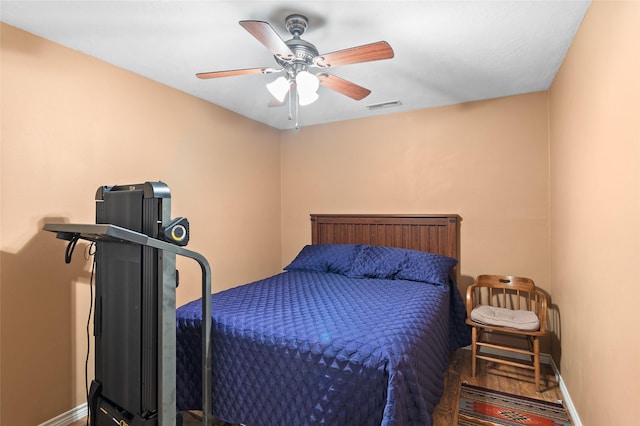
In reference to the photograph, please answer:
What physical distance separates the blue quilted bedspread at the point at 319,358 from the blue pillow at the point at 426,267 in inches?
16.6

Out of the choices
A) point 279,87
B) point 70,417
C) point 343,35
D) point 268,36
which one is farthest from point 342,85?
point 70,417

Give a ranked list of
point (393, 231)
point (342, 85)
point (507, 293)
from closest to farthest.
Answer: point (342, 85)
point (507, 293)
point (393, 231)

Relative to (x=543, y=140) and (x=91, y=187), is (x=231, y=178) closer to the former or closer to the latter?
(x=91, y=187)

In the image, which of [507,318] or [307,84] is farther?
[507,318]

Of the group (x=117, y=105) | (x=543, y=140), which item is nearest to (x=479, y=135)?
(x=543, y=140)

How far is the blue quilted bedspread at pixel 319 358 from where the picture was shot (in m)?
1.46

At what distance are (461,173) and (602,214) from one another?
171 centimetres

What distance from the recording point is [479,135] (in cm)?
318

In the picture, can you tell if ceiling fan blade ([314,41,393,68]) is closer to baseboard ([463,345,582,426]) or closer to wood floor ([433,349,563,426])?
wood floor ([433,349,563,426])

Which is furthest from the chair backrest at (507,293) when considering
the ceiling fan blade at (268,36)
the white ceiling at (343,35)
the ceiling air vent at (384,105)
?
the ceiling fan blade at (268,36)

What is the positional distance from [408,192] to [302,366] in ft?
7.74

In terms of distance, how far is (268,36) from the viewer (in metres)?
1.58

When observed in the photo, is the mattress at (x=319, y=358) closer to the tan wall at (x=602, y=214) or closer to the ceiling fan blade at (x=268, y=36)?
the tan wall at (x=602, y=214)

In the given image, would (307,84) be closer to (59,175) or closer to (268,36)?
(268,36)
